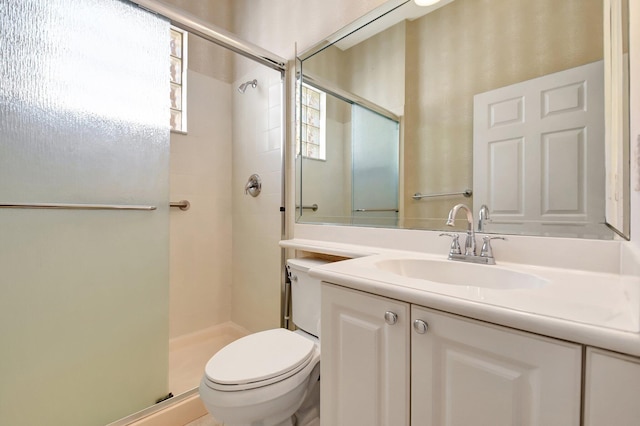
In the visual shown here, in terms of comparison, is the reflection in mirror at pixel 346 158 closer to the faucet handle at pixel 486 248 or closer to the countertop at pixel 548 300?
the faucet handle at pixel 486 248

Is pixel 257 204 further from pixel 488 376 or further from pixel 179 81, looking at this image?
pixel 488 376

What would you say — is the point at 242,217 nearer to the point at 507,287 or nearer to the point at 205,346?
the point at 205,346

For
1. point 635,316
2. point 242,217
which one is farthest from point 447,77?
point 242,217

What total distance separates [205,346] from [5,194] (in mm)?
1468

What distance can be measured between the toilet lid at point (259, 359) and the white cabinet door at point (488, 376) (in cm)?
50

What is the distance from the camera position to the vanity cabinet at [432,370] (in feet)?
1.58

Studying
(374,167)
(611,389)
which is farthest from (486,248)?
(374,167)

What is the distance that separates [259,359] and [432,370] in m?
0.64

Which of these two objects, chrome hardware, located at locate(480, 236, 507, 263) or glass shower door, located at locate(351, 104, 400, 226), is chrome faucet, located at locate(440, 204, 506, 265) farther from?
glass shower door, located at locate(351, 104, 400, 226)

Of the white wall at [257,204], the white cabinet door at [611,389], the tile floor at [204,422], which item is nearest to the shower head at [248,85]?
the white wall at [257,204]

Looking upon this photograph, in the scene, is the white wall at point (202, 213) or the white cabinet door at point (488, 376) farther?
the white wall at point (202, 213)

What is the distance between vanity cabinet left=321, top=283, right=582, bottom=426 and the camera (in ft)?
1.58

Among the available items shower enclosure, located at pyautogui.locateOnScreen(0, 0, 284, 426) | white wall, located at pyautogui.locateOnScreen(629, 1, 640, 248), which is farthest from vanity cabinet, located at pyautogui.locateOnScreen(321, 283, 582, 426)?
shower enclosure, located at pyautogui.locateOnScreen(0, 0, 284, 426)

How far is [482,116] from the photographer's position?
3.50ft
